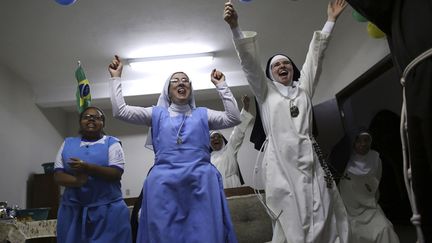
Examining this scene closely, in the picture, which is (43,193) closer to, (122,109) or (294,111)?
(122,109)

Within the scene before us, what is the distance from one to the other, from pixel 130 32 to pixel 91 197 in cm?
228

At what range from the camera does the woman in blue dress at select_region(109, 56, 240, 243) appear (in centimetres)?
158

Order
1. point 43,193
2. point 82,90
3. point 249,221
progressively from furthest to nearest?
point 43,193, point 249,221, point 82,90

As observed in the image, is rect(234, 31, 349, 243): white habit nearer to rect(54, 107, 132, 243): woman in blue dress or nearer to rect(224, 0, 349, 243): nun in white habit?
rect(224, 0, 349, 243): nun in white habit

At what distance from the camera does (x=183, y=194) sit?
1646mm

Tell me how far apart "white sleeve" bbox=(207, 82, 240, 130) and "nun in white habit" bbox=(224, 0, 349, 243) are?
0.46 feet

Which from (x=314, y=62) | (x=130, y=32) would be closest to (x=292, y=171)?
(x=314, y=62)

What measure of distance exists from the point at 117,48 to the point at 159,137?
2.63m

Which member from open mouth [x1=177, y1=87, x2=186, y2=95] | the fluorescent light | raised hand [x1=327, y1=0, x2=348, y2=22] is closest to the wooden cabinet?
the fluorescent light

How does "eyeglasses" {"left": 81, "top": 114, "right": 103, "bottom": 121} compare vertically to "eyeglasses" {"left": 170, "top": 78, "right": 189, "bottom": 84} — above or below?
below

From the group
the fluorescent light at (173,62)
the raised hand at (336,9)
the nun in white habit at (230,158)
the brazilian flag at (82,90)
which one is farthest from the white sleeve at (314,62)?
the fluorescent light at (173,62)

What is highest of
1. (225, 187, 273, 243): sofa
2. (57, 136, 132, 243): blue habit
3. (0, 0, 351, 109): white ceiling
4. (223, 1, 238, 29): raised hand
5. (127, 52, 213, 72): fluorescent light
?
(0, 0, 351, 109): white ceiling

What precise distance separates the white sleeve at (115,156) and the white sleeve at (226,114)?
0.56 metres

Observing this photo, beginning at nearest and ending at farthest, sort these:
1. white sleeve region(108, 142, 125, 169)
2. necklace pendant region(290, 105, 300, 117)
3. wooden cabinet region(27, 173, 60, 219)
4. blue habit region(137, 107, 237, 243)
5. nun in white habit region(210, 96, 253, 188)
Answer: blue habit region(137, 107, 237, 243), necklace pendant region(290, 105, 300, 117), white sleeve region(108, 142, 125, 169), nun in white habit region(210, 96, 253, 188), wooden cabinet region(27, 173, 60, 219)
